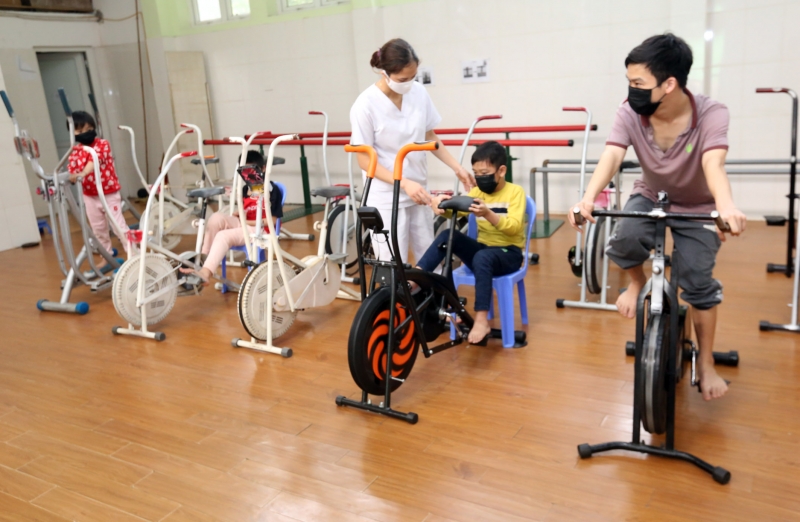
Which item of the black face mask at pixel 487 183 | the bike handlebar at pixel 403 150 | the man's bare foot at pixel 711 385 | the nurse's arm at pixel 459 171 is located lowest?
the man's bare foot at pixel 711 385

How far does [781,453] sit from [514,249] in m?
1.46

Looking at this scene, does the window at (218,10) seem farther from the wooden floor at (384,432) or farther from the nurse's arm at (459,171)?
the nurse's arm at (459,171)

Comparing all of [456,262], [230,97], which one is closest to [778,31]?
[456,262]

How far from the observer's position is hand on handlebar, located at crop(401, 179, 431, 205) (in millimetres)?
2895

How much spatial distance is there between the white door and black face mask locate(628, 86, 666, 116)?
27.1 ft

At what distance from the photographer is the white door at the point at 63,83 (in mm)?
8758

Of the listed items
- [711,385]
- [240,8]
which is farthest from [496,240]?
[240,8]

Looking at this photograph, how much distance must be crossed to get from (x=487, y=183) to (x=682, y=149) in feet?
3.58

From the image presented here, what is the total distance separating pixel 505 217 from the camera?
10.5ft

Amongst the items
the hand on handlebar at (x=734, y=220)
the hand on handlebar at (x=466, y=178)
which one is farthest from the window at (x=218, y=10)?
the hand on handlebar at (x=734, y=220)

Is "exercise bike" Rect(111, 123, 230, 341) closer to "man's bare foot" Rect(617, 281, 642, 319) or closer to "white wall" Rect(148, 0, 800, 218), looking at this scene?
"man's bare foot" Rect(617, 281, 642, 319)

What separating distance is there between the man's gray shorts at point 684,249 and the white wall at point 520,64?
11.5 ft

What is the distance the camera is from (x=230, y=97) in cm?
798

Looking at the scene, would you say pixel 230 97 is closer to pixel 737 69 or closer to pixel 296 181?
pixel 296 181
